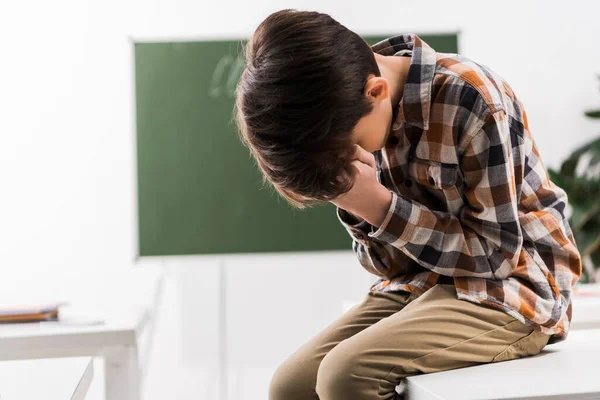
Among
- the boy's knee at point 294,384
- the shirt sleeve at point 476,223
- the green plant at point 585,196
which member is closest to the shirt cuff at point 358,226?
the shirt sleeve at point 476,223

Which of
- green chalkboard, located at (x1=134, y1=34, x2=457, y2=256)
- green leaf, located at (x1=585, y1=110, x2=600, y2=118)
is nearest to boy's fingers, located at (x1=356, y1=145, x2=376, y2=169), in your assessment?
green chalkboard, located at (x1=134, y1=34, x2=457, y2=256)

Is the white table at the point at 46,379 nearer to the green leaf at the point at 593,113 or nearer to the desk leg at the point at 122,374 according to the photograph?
the desk leg at the point at 122,374

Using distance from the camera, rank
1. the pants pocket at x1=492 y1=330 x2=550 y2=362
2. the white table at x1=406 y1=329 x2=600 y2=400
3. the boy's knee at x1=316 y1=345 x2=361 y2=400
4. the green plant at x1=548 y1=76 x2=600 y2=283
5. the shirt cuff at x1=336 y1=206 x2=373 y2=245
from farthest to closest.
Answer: the green plant at x1=548 y1=76 x2=600 y2=283 < the shirt cuff at x1=336 y1=206 x2=373 y2=245 < the pants pocket at x1=492 y1=330 x2=550 y2=362 < the boy's knee at x1=316 y1=345 x2=361 y2=400 < the white table at x1=406 y1=329 x2=600 y2=400

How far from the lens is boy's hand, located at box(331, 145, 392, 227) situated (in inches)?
41.4

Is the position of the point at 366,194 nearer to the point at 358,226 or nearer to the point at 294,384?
the point at 358,226

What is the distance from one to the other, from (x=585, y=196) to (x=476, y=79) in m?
1.84

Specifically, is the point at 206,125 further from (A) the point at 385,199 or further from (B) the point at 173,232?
(A) the point at 385,199

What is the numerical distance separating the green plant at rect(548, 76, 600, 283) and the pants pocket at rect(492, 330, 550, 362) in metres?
1.66

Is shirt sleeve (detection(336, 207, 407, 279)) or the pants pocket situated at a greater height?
shirt sleeve (detection(336, 207, 407, 279))

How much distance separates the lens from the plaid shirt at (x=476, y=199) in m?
1.05

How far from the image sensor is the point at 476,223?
3.62 ft

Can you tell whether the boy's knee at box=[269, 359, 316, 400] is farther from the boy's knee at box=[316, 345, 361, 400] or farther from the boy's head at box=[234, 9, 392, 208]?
the boy's head at box=[234, 9, 392, 208]

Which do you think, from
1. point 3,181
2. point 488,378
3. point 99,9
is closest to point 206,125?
point 99,9

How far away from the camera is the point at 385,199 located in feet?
3.53
